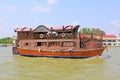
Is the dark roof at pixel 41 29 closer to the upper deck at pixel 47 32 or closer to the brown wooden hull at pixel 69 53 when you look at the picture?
the upper deck at pixel 47 32

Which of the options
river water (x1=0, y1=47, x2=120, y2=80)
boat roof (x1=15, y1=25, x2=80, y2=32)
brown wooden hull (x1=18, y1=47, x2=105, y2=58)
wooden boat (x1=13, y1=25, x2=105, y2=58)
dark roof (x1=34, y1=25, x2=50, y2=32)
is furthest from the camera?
dark roof (x1=34, y1=25, x2=50, y2=32)

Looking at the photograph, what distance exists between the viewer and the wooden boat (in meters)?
27.5

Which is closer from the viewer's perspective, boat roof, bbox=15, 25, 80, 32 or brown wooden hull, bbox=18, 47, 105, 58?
brown wooden hull, bbox=18, 47, 105, 58

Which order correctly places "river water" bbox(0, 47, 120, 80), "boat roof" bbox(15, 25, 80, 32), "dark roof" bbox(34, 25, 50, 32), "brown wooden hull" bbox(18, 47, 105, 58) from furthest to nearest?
"dark roof" bbox(34, 25, 50, 32), "boat roof" bbox(15, 25, 80, 32), "brown wooden hull" bbox(18, 47, 105, 58), "river water" bbox(0, 47, 120, 80)

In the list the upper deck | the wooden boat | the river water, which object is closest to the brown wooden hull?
the wooden boat

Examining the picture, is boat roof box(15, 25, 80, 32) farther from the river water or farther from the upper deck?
the river water

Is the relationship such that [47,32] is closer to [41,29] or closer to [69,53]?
[41,29]

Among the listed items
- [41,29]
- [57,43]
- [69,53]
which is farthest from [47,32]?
[69,53]

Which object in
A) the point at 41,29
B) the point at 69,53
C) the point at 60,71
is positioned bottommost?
the point at 60,71

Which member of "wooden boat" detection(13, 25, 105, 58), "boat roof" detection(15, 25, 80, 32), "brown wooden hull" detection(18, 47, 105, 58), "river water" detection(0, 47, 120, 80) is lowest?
"river water" detection(0, 47, 120, 80)

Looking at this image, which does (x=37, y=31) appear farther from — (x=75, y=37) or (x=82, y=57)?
(x=82, y=57)

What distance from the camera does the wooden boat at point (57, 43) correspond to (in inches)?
1081

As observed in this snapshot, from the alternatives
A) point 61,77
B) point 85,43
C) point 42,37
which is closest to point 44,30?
point 42,37

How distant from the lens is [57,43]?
29109 mm
